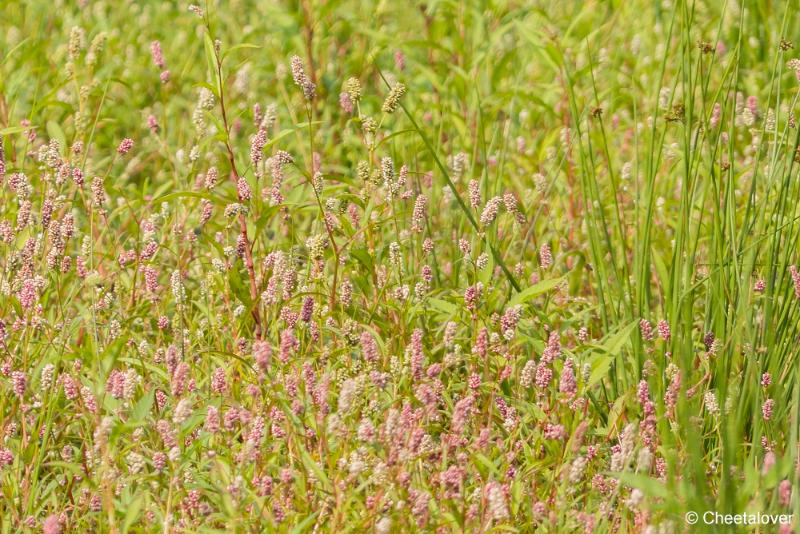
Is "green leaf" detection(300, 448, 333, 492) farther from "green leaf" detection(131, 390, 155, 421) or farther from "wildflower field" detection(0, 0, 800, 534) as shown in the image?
"green leaf" detection(131, 390, 155, 421)

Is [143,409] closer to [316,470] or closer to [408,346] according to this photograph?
[316,470]

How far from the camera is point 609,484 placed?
258 centimetres

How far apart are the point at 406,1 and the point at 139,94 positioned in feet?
5.24

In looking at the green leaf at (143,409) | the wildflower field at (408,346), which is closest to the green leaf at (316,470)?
the wildflower field at (408,346)

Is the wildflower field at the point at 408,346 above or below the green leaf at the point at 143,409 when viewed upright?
below

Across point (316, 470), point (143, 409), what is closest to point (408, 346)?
point (316, 470)

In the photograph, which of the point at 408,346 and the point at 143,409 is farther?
the point at 408,346

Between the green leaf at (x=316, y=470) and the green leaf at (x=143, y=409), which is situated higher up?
the green leaf at (x=143, y=409)

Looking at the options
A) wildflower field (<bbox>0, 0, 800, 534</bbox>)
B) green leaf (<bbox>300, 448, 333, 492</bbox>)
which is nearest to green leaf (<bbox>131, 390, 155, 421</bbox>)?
wildflower field (<bbox>0, 0, 800, 534</bbox>)

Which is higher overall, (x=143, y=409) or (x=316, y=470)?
(x=143, y=409)

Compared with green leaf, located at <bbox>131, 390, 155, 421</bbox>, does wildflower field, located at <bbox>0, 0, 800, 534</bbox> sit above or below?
below

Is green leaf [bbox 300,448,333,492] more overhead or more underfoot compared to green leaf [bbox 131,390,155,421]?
more underfoot

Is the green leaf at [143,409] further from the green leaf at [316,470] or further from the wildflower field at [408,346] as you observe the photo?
the green leaf at [316,470]

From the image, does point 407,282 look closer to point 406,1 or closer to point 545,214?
point 545,214
